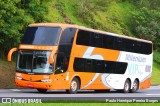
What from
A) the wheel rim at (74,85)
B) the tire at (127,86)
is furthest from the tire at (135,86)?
the wheel rim at (74,85)

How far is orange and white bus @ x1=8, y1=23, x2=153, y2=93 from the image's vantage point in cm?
2792

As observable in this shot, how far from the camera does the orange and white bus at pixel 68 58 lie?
2792 cm

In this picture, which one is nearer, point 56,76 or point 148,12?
point 56,76

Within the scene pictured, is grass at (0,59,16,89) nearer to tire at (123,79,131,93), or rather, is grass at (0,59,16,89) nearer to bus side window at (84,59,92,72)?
bus side window at (84,59,92,72)

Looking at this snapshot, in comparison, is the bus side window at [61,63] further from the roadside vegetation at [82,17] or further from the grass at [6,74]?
the grass at [6,74]

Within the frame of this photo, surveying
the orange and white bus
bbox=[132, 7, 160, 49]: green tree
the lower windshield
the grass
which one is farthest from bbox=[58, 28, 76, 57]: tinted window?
bbox=[132, 7, 160, 49]: green tree

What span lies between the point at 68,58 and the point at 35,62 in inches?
77.4

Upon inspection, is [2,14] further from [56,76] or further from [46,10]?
[56,76]

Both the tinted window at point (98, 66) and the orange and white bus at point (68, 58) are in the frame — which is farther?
the tinted window at point (98, 66)

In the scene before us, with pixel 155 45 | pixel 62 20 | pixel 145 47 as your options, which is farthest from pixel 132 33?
pixel 145 47

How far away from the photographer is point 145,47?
3806 centimetres

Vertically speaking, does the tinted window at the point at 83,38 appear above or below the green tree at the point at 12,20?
below

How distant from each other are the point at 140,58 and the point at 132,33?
34.7m

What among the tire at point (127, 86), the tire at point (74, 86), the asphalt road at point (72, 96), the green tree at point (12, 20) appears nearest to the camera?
the asphalt road at point (72, 96)
